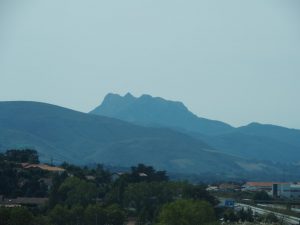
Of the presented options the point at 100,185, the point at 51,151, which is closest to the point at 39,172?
the point at 100,185

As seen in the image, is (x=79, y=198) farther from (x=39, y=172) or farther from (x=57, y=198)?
(x=39, y=172)

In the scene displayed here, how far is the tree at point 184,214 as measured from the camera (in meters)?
33.6

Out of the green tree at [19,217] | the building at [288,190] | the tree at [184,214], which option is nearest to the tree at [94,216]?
the tree at [184,214]

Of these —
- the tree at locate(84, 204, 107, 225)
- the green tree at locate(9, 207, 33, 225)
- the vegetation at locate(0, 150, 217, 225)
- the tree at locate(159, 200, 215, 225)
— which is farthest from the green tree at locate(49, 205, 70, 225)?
the tree at locate(159, 200, 215, 225)

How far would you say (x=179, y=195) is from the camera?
47.8 metres

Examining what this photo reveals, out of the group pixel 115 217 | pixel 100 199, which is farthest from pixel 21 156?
pixel 115 217

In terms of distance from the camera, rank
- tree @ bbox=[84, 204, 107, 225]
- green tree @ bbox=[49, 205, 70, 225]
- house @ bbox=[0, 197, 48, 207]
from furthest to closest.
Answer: house @ bbox=[0, 197, 48, 207]
tree @ bbox=[84, 204, 107, 225]
green tree @ bbox=[49, 205, 70, 225]

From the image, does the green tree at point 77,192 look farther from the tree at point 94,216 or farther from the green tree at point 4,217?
the green tree at point 4,217

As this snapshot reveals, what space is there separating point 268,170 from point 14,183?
495 ft

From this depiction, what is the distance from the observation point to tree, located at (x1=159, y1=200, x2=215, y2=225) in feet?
110

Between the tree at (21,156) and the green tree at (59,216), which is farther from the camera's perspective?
the tree at (21,156)

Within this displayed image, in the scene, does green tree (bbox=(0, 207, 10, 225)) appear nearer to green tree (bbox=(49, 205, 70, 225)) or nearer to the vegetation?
the vegetation

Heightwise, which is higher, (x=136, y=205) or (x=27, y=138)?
(x=27, y=138)

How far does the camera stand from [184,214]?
34125mm
